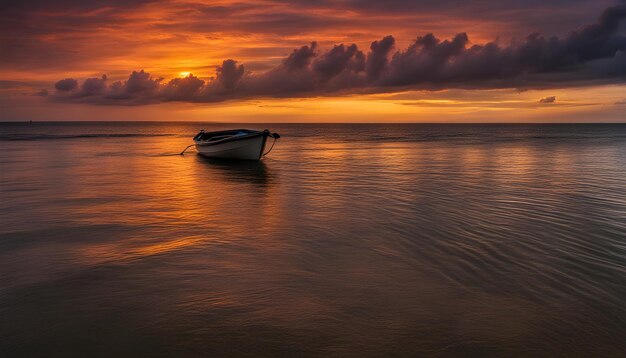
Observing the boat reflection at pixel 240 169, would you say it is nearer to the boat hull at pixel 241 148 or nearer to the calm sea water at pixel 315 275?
the boat hull at pixel 241 148

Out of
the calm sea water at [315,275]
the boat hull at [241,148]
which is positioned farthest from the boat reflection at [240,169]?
the calm sea water at [315,275]

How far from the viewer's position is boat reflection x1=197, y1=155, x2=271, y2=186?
86.5 feet

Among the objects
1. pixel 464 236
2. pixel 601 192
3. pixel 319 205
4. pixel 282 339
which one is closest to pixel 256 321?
pixel 282 339

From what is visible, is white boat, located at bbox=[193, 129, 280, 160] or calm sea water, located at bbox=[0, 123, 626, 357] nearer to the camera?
calm sea water, located at bbox=[0, 123, 626, 357]

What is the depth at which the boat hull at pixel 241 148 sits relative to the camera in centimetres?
3453

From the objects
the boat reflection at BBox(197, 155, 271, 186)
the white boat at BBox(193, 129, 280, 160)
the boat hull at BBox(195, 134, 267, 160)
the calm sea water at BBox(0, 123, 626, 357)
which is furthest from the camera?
the boat hull at BBox(195, 134, 267, 160)

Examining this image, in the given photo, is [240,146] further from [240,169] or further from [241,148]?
[240,169]

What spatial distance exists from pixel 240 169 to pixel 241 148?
4026 mm

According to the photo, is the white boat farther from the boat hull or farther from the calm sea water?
the calm sea water

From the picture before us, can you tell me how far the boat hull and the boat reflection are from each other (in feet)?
1.52

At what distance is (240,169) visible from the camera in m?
31.6

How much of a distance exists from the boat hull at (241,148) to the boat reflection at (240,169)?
46 cm

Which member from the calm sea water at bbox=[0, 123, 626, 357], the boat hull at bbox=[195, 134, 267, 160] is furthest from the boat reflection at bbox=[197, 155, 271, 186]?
the calm sea water at bbox=[0, 123, 626, 357]

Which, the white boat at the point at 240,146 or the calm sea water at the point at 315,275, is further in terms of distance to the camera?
the white boat at the point at 240,146
